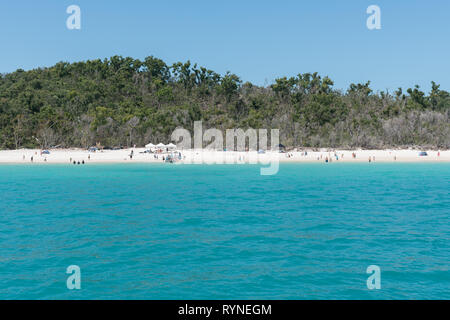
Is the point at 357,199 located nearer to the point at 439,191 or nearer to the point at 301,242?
the point at 439,191

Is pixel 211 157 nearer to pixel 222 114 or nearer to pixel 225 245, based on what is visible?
pixel 222 114

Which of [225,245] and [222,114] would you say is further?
[222,114]

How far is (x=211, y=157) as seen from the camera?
285 ft

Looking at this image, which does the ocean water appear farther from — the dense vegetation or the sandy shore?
the dense vegetation

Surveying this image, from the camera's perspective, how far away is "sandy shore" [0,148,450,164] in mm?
80938

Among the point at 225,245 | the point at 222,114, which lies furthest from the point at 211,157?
the point at 225,245

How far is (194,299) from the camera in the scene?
12031 mm

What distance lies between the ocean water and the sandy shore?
46.9 metres

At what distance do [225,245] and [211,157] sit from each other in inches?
2709

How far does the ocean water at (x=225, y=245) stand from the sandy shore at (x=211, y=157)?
46875 millimetres

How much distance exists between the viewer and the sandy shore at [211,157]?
8094cm

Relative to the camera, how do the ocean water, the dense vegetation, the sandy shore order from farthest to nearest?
the dense vegetation < the sandy shore < the ocean water

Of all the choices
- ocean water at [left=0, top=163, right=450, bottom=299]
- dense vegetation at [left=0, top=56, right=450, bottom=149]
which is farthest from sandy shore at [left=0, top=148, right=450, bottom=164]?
ocean water at [left=0, top=163, right=450, bottom=299]

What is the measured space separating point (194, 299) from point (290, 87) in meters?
125
